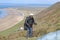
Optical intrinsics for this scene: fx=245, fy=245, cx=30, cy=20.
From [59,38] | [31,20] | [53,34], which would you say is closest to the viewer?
[59,38]

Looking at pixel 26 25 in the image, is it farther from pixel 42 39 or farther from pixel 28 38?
pixel 42 39

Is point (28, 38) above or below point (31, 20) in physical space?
below

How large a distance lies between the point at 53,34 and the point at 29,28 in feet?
8.48

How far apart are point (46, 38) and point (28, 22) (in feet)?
8.92

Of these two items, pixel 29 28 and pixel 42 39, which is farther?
pixel 29 28

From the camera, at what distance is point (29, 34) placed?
17.7 m

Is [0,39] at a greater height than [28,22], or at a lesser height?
lesser

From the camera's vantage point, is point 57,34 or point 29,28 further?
point 29,28

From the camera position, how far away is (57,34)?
583 inches

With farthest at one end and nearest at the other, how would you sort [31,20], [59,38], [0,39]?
[0,39]
[31,20]
[59,38]

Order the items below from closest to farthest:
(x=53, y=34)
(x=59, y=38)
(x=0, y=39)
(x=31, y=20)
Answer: (x=59, y=38) < (x=53, y=34) < (x=31, y=20) < (x=0, y=39)

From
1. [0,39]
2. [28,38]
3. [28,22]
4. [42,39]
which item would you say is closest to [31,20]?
[28,22]

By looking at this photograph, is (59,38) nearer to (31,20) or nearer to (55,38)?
(55,38)


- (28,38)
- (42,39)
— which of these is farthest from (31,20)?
(42,39)
